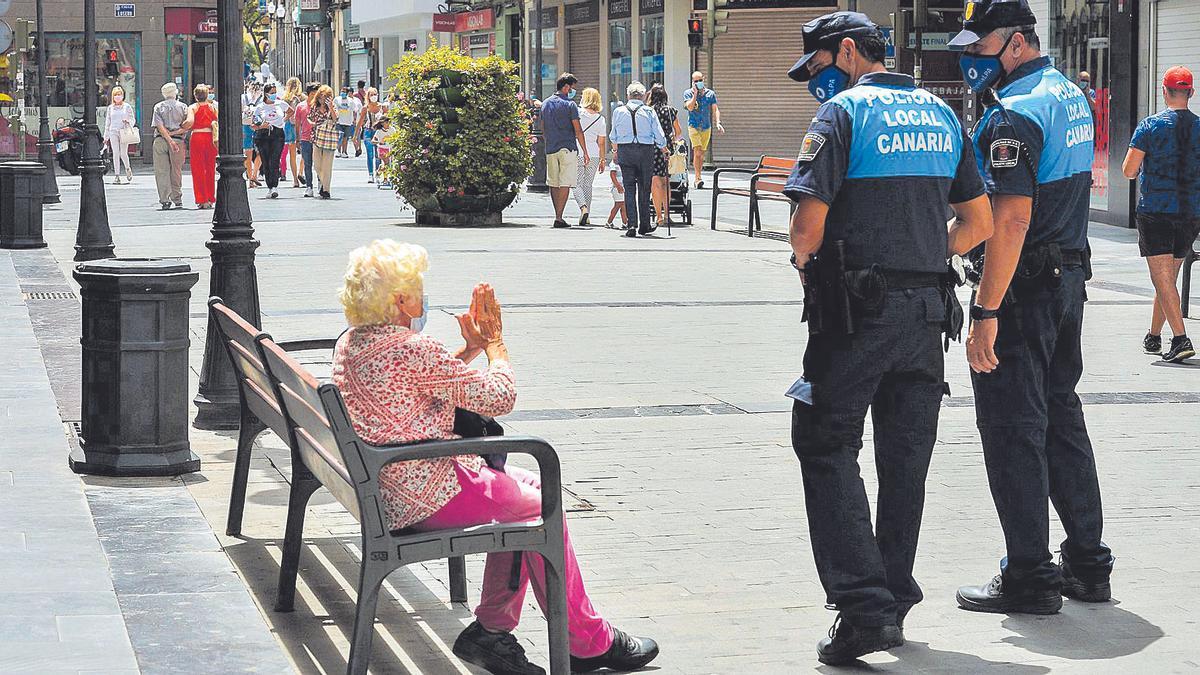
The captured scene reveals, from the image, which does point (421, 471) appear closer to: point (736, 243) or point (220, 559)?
point (220, 559)

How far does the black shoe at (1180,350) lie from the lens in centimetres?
1073

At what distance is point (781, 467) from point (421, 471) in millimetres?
3254

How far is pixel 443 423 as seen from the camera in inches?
181

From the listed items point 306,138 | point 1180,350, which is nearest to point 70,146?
point 306,138

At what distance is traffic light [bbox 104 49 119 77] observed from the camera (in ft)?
131

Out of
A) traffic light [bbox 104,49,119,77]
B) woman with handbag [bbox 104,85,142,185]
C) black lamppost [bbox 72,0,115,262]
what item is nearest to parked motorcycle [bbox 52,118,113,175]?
traffic light [bbox 104,49,119,77]

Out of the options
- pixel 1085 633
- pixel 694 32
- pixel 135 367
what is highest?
pixel 694 32

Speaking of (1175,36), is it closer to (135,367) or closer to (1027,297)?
(135,367)

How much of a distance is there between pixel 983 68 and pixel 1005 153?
0.38 metres

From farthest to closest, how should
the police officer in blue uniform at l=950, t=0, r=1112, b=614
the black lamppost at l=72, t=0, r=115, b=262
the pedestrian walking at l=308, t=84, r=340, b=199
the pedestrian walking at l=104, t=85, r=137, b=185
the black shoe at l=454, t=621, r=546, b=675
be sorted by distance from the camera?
1. the pedestrian walking at l=104, t=85, r=137, b=185
2. the pedestrian walking at l=308, t=84, r=340, b=199
3. the black lamppost at l=72, t=0, r=115, b=262
4. the police officer in blue uniform at l=950, t=0, r=1112, b=614
5. the black shoe at l=454, t=621, r=546, b=675

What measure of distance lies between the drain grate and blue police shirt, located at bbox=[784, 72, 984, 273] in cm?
1044

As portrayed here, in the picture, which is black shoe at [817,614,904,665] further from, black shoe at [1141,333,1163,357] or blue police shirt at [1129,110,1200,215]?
blue police shirt at [1129,110,1200,215]

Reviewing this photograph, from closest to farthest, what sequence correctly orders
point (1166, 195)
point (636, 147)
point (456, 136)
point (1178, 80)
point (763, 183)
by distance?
point (1178, 80) → point (1166, 195) → point (636, 147) → point (763, 183) → point (456, 136)

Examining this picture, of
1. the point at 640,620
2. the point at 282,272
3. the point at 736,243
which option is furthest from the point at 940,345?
the point at 736,243
